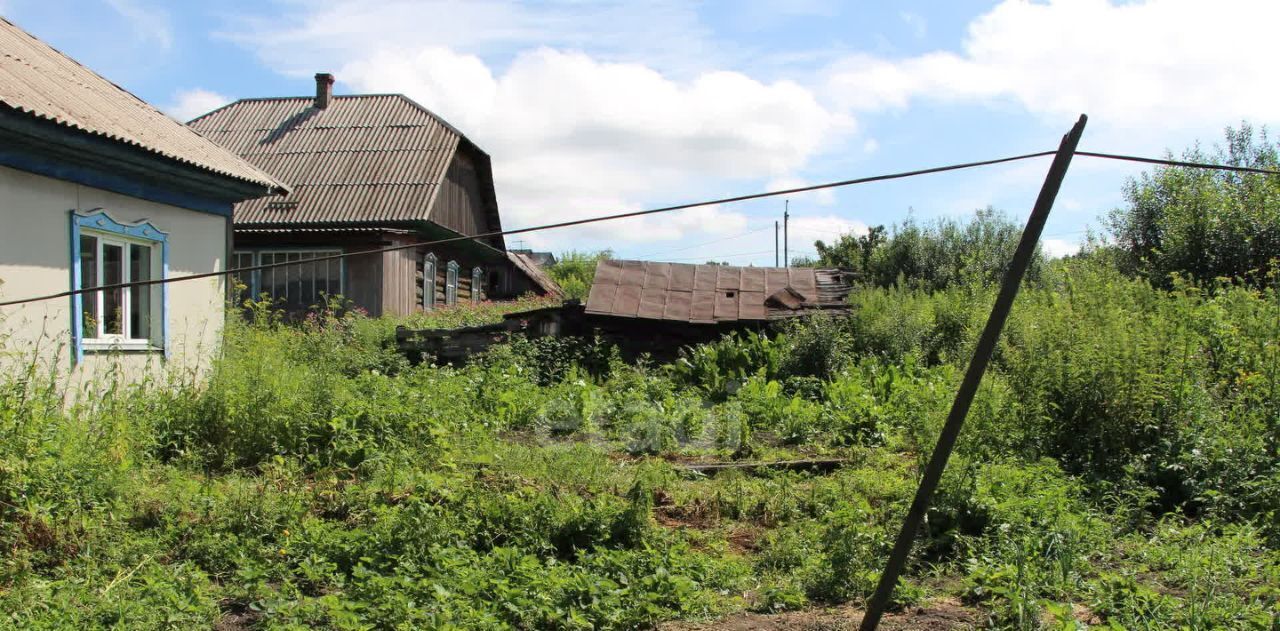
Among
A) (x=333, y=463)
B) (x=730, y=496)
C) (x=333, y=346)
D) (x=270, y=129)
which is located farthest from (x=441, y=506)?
(x=270, y=129)

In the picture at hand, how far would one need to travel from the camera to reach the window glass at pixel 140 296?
888 cm

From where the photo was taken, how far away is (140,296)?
9.02m

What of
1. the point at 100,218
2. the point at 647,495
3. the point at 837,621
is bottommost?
the point at 837,621

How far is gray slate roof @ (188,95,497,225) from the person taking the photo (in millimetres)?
18203

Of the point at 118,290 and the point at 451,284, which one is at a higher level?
the point at 451,284

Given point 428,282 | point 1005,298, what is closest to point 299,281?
point 428,282

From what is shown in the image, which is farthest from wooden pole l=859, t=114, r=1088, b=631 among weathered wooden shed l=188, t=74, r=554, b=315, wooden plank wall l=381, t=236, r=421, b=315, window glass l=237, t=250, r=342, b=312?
window glass l=237, t=250, r=342, b=312

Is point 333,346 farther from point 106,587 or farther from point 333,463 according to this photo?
point 106,587

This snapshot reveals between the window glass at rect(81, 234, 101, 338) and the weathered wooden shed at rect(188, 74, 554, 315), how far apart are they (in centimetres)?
730

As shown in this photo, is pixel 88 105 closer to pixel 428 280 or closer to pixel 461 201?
pixel 428 280

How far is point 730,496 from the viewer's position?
21.7ft

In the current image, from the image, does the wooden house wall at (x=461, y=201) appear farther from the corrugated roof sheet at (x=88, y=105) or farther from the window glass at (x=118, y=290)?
the window glass at (x=118, y=290)

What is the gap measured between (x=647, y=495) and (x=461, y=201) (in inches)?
668

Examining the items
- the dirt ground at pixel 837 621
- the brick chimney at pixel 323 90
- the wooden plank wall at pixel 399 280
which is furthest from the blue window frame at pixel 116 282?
the brick chimney at pixel 323 90
